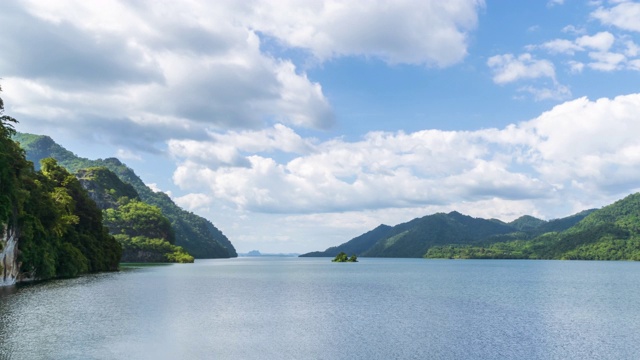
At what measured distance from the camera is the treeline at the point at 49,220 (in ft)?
313

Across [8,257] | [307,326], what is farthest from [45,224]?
[307,326]

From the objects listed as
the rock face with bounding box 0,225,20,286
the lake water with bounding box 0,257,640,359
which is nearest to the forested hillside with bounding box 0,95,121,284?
the rock face with bounding box 0,225,20,286

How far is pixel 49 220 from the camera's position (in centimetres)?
12162

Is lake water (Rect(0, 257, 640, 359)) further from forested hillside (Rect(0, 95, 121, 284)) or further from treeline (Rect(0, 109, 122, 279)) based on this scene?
treeline (Rect(0, 109, 122, 279))

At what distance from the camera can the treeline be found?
95.5 meters

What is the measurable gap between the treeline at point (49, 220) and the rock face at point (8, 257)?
1.83 metres

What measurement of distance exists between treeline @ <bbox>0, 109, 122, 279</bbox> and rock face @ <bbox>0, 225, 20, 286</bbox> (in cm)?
183

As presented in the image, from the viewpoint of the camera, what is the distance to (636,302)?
86938 millimetres

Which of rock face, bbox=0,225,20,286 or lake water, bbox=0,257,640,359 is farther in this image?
rock face, bbox=0,225,20,286

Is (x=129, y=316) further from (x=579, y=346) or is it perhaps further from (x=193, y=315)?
(x=579, y=346)

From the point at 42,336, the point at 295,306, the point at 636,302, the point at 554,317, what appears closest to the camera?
the point at 42,336

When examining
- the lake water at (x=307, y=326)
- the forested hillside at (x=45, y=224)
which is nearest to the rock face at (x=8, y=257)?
the forested hillside at (x=45, y=224)

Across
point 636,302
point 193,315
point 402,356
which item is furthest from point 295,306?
point 636,302

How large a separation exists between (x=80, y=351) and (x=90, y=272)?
125788 mm
